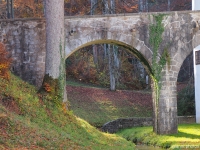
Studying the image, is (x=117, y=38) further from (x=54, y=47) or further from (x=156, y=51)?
(x=54, y=47)

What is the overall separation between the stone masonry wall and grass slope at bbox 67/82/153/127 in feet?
26.9

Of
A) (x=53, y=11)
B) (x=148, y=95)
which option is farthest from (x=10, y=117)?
(x=148, y=95)

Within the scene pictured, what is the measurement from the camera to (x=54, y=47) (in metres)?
18.5

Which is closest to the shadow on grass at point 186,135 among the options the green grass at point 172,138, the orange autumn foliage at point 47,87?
the green grass at point 172,138

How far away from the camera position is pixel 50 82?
1841 centimetres

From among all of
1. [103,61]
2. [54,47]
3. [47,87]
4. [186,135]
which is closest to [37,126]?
[47,87]

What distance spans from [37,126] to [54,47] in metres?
4.38

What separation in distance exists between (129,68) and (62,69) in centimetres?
2167

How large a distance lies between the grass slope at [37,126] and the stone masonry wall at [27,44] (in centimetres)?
83

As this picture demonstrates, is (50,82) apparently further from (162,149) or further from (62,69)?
(162,149)

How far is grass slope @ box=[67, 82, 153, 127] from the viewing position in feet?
93.8

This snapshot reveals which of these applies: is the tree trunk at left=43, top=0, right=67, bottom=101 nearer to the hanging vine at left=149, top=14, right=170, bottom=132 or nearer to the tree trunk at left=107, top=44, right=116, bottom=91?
the hanging vine at left=149, top=14, right=170, bottom=132

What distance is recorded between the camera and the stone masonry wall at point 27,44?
65.0ft

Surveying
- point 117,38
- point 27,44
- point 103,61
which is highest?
point 117,38
